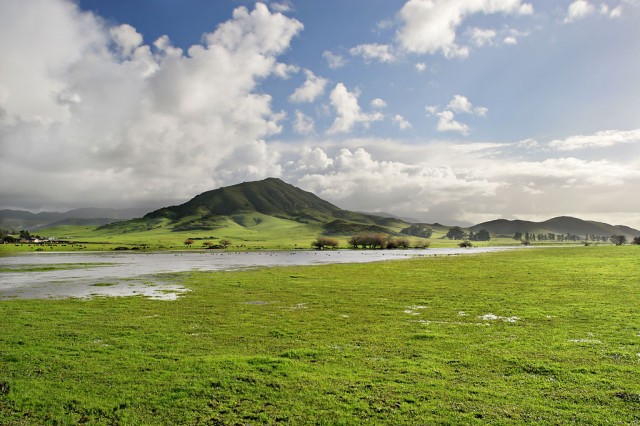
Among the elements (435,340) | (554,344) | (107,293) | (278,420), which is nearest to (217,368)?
(278,420)

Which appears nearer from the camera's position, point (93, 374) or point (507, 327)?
point (93, 374)

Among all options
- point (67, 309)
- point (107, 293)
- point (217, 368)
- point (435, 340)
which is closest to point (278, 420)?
point (217, 368)

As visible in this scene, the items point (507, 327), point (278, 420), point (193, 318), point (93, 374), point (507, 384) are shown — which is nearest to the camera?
point (278, 420)

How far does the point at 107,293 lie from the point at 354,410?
1693 inches

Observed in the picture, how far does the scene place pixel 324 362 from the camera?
1980 cm

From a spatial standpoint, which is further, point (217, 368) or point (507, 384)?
point (217, 368)

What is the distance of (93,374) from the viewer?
711 inches

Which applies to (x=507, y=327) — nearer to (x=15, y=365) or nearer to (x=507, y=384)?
(x=507, y=384)

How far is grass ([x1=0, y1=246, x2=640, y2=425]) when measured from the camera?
14391 mm

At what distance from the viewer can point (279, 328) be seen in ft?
90.1

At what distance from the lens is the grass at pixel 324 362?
47.2ft

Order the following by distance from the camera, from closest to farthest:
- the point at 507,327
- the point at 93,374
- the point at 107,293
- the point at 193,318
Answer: the point at 93,374
the point at 507,327
the point at 193,318
the point at 107,293

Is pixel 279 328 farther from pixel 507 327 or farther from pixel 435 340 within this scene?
pixel 507 327

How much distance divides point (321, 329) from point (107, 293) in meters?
33.4
